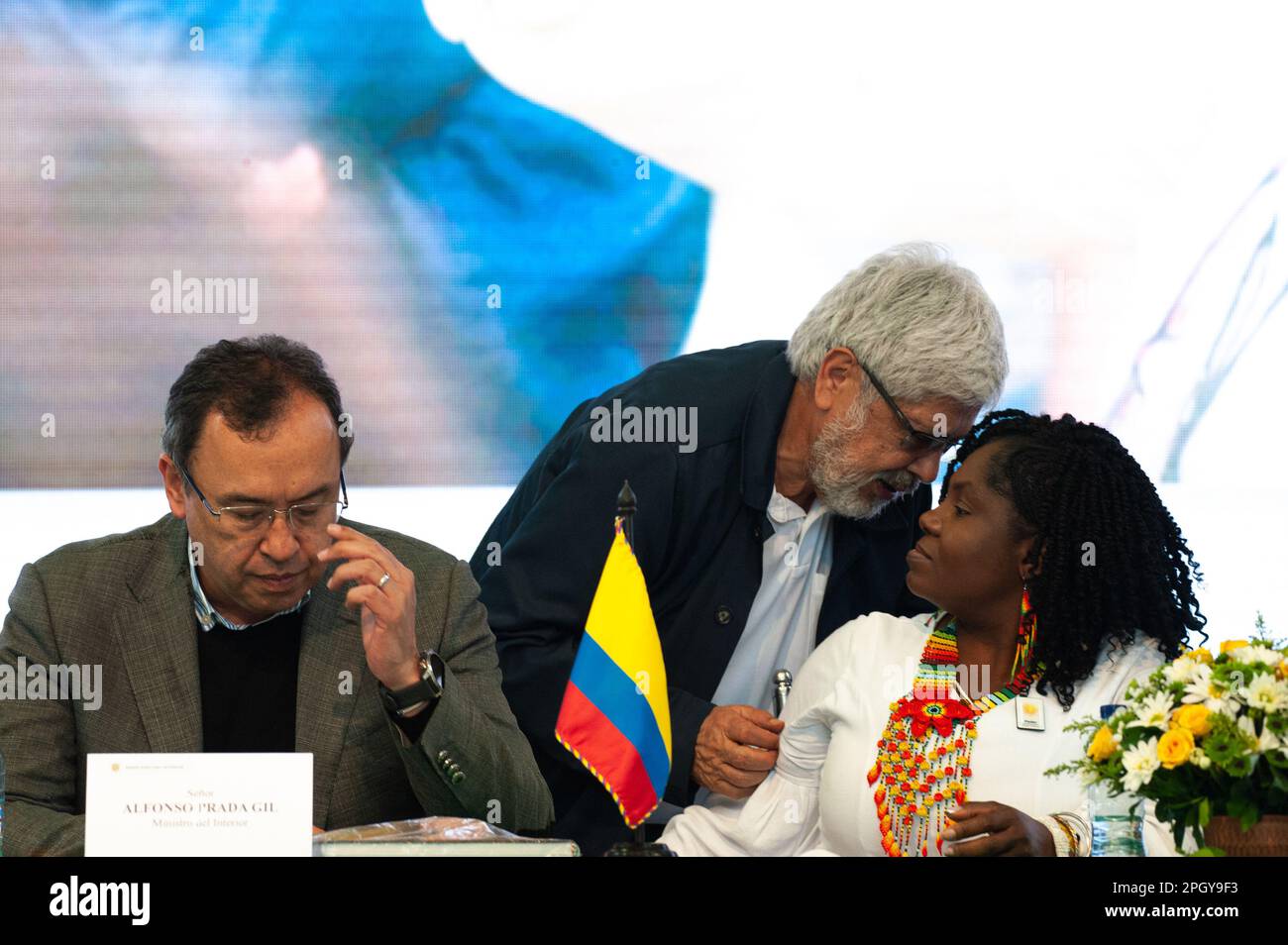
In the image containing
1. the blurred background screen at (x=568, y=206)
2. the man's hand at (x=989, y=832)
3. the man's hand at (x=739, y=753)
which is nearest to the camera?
the man's hand at (x=989, y=832)

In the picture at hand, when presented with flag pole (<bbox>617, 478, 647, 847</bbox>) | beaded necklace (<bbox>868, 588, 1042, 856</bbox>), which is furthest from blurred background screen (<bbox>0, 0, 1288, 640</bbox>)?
flag pole (<bbox>617, 478, 647, 847</bbox>)

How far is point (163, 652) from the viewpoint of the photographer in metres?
2.58

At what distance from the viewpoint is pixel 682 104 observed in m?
4.36

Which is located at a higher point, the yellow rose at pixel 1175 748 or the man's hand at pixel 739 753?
the yellow rose at pixel 1175 748

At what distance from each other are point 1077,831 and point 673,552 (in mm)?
1172

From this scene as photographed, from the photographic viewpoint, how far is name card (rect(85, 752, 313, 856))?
1.87 meters

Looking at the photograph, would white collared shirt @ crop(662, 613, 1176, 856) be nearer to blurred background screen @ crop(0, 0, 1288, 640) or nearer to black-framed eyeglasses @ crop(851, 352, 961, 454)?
black-framed eyeglasses @ crop(851, 352, 961, 454)

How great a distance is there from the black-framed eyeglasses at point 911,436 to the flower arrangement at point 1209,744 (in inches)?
44.1

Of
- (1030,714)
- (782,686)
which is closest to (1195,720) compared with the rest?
(1030,714)

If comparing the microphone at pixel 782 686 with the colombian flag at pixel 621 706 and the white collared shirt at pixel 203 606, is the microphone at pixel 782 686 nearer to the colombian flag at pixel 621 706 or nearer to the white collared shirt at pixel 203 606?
the colombian flag at pixel 621 706

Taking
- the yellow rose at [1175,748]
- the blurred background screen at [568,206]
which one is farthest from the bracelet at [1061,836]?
the blurred background screen at [568,206]

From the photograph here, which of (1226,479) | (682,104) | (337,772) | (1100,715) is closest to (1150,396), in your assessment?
(1226,479)

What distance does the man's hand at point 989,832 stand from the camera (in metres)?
2.18

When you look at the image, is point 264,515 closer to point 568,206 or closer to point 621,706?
point 621,706
